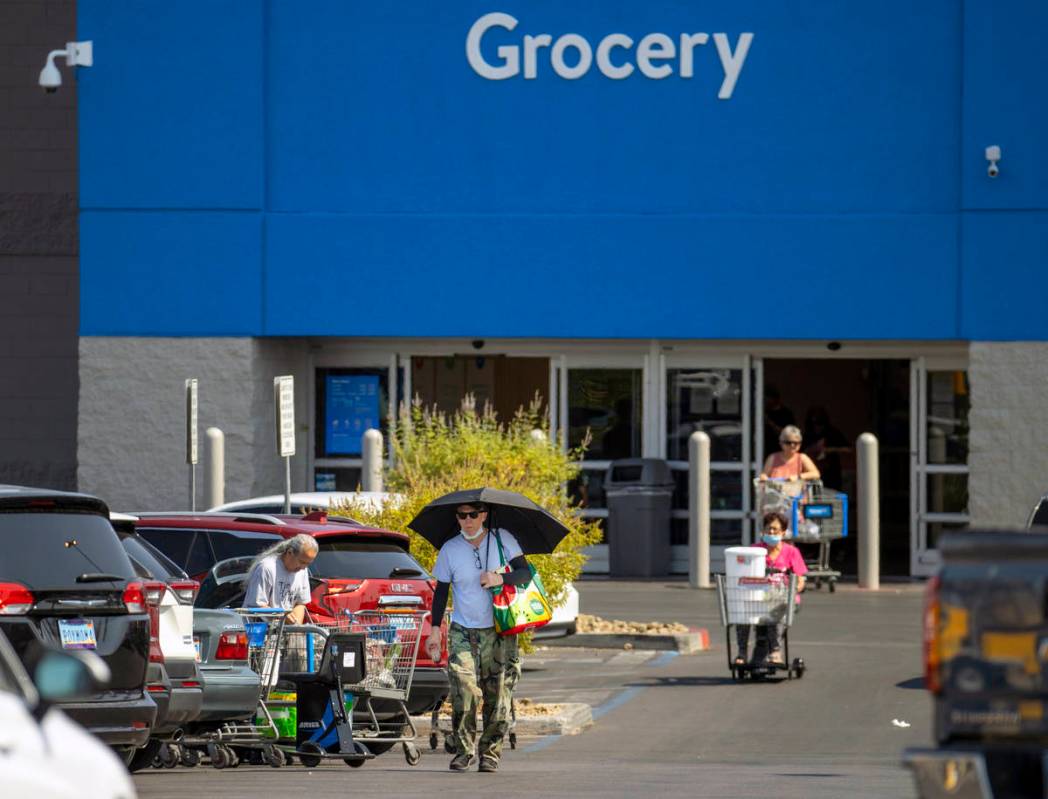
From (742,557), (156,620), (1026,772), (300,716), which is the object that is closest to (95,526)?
(156,620)

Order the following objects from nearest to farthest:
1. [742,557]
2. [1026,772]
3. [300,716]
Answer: [1026,772], [300,716], [742,557]

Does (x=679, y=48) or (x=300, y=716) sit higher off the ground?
(x=679, y=48)

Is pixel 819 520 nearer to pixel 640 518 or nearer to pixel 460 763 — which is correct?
pixel 640 518

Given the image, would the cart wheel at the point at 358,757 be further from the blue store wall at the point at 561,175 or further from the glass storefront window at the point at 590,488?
the glass storefront window at the point at 590,488

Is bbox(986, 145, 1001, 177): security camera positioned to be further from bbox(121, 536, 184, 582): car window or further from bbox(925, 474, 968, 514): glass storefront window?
bbox(121, 536, 184, 582): car window

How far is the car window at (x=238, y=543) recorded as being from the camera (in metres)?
15.8

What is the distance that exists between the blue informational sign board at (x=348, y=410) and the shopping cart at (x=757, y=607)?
1081 centimetres

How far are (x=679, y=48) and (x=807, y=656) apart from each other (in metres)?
9.76

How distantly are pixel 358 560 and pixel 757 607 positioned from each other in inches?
175

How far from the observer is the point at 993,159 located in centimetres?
2578

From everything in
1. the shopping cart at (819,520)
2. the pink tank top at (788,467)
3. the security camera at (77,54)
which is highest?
the security camera at (77,54)

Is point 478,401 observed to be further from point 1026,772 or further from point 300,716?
point 1026,772

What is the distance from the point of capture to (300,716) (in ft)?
44.3

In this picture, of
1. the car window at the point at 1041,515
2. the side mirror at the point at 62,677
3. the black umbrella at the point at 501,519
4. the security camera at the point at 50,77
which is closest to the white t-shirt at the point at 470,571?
the black umbrella at the point at 501,519
